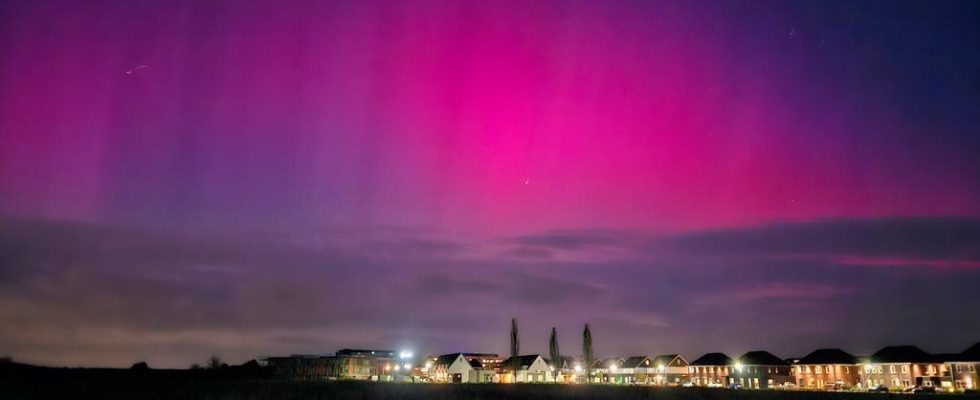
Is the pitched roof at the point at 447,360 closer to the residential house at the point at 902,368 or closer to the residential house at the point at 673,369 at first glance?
the residential house at the point at 673,369

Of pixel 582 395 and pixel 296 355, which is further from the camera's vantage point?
pixel 296 355

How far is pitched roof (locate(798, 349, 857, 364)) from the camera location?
140m

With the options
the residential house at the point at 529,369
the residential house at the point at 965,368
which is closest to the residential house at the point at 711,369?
the residential house at the point at 529,369

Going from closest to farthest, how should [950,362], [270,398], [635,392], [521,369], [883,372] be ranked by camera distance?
[270,398], [635,392], [950,362], [883,372], [521,369]

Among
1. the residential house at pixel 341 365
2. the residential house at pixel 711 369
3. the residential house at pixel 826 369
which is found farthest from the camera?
the residential house at pixel 711 369

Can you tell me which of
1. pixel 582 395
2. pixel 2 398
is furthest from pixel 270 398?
pixel 582 395

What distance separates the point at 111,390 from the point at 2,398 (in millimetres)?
5766

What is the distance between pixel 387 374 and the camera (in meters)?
154

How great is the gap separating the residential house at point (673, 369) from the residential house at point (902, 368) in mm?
43351

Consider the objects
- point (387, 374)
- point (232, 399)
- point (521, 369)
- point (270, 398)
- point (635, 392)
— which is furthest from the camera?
point (521, 369)

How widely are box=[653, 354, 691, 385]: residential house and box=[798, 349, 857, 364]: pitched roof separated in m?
27.9

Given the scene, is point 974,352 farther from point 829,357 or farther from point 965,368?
point 829,357

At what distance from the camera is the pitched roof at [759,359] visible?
499ft

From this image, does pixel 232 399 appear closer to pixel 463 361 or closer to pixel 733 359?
pixel 463 361
